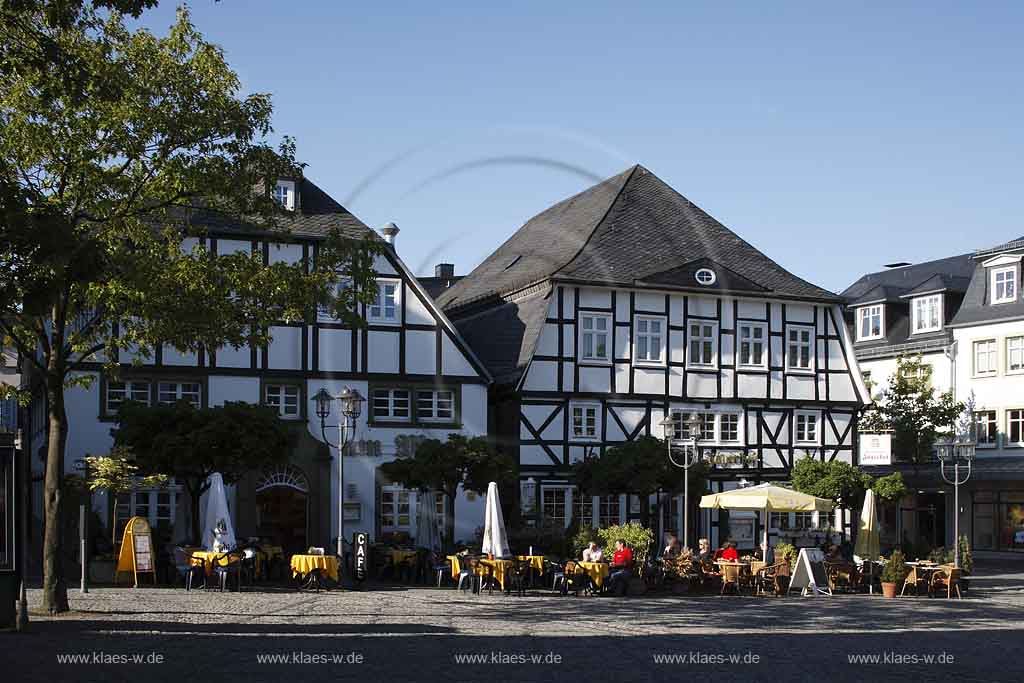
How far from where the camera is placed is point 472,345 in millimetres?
42500

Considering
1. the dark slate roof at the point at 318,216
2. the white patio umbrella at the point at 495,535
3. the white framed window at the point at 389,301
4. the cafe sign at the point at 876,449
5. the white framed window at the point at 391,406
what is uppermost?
the dark slate roof at the point at 318,216

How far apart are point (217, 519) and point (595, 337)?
15255 mm

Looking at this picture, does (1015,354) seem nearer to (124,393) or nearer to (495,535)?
(495,535)

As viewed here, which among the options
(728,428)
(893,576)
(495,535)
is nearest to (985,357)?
(728,428)

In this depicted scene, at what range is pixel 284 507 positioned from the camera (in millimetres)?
36812

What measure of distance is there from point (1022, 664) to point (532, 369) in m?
24.0

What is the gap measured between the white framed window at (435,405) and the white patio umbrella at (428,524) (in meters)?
3.12

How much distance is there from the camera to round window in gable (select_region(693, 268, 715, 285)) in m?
41.1

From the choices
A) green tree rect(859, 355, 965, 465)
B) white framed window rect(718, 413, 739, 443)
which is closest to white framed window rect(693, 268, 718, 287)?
white framed window rect(718, 413, 739, 443)

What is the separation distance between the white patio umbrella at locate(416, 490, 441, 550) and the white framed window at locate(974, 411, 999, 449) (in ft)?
70.4

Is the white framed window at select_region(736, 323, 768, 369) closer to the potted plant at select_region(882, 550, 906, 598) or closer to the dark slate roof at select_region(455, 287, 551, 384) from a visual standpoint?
the dark slate roof at select_region(455, 287, 551, 384)

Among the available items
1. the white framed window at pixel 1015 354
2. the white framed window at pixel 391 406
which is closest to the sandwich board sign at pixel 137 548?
the white framed window at pixel 391 406

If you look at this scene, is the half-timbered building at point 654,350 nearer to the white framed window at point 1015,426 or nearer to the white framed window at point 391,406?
the white framed window at point 391,406

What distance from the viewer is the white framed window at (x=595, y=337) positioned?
39.7 meters
